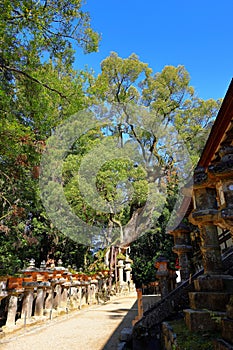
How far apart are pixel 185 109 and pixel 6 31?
57.9 ft

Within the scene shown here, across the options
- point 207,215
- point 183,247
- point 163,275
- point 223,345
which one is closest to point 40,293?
point 163,275

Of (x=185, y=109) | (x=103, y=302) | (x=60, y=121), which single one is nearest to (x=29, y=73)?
(x=60, y=121)

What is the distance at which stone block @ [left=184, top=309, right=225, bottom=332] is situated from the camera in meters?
2.85

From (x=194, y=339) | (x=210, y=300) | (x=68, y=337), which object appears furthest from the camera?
(x=68, y=337)

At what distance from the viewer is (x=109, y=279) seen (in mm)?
15891

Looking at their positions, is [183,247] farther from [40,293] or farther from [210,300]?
[40,293]

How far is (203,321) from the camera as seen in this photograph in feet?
9.52

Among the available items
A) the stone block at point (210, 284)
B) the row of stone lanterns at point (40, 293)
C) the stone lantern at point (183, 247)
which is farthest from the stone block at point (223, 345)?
the row of stone lanterns at point (40, 293)

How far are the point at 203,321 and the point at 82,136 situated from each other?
1475 centimetres

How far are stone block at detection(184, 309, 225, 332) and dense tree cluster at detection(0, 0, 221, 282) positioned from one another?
5538 mm

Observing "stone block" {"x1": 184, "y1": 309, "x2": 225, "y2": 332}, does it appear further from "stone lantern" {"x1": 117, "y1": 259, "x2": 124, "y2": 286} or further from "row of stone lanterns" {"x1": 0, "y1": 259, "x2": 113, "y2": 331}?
"stone lantern" {"x1": 117, "y1": 259, "x2": 124, "y2": 286}

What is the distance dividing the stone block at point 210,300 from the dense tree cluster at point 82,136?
5.44 metres

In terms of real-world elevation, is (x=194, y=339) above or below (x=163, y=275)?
below

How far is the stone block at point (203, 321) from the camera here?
9.35 ft
